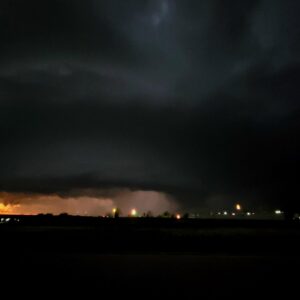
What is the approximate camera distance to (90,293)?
31.7ft

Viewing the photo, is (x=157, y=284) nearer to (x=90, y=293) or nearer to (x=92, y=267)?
(x=90, y=293)

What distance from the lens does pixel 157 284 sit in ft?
36.6

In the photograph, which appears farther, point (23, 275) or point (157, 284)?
point (23, 275)

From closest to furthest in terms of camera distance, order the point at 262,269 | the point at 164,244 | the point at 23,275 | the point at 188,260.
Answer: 1. the point at 23,275
2. the point at 262,269
3. the point at 188,260
4. the point at 164,244

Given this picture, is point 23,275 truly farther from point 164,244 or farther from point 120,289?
point 164,244

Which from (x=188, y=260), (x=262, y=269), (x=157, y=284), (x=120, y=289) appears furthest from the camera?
(x=188, y=260)

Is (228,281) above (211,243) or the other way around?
the other way around

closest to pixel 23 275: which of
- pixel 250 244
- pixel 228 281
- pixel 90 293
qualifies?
pixel 90 293

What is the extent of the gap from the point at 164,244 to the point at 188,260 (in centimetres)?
813

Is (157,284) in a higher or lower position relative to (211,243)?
lower

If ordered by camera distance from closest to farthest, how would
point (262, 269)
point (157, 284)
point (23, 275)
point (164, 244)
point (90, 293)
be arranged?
1. point (90, 293)
2. point (157, 284)
3. point (23, 275)
4. point (262, 269)
5. point (164, 244)

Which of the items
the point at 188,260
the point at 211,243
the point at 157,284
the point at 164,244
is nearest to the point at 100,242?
the point at 164,244

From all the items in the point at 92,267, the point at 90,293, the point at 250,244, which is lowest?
the point at 90,293

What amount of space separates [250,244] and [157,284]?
56.1 feet
